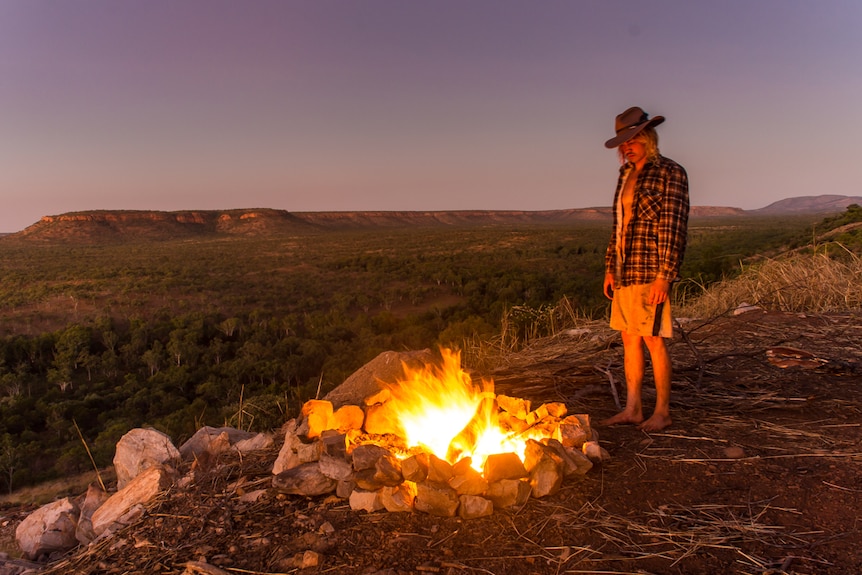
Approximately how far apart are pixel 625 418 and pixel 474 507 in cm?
135

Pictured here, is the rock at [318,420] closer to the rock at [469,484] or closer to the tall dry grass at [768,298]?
the rock at [469,484]

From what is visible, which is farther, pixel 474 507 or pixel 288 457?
pixel 288 457

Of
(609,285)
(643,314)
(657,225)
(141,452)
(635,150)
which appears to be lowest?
(141,452)

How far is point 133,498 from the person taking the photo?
2.84 metres

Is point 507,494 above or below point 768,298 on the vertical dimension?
below

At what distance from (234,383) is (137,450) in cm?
1413

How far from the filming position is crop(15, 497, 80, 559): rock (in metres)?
3.06

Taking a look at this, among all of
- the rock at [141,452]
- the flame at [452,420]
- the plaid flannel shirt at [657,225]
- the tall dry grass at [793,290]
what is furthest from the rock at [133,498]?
the tall dry grass at [793,290]

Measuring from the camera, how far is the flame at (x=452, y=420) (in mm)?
2455

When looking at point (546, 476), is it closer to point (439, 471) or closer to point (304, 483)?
point (439, 471)

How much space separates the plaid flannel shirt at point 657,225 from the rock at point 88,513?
3390 mm

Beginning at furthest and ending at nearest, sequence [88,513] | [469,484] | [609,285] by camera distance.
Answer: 1. [88,513]
2. [609,285]
3. [469,484]

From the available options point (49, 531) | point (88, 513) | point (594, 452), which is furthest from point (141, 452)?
point (594, 452)

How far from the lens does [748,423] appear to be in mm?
2967
